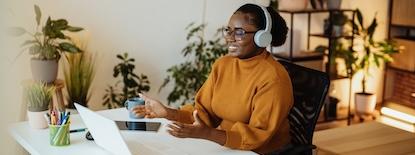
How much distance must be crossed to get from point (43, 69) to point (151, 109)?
1.00 m

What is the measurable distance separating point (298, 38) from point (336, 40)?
318 mm

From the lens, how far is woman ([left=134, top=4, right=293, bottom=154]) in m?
1.97

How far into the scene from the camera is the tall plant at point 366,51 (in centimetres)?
464

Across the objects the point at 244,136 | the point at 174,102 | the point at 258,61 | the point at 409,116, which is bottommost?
the point at 409,116

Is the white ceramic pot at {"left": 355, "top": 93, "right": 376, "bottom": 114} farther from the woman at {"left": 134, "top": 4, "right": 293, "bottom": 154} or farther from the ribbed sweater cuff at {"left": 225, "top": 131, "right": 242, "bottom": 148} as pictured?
the ribbed sweater cuff at {"left": 225, "top": 131, "right": 242, "bottom": 148}

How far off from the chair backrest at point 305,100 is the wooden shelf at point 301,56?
1.96 metres

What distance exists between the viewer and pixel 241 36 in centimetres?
208

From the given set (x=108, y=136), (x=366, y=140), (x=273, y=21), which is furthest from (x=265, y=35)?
(x=366, y=140)

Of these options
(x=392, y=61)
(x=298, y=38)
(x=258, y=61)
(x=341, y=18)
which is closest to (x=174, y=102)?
(x=298, y=38)

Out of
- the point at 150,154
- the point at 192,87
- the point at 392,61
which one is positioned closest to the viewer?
the point at 150,154

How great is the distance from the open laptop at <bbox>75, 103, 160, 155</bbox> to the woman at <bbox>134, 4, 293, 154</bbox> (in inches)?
7.0

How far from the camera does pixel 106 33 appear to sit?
3.68 metres

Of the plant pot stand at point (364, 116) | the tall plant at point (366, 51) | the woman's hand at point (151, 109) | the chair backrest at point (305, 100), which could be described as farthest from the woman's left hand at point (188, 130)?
the plant pot stand at point (364, 116)

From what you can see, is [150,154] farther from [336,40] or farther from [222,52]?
[336,40]
